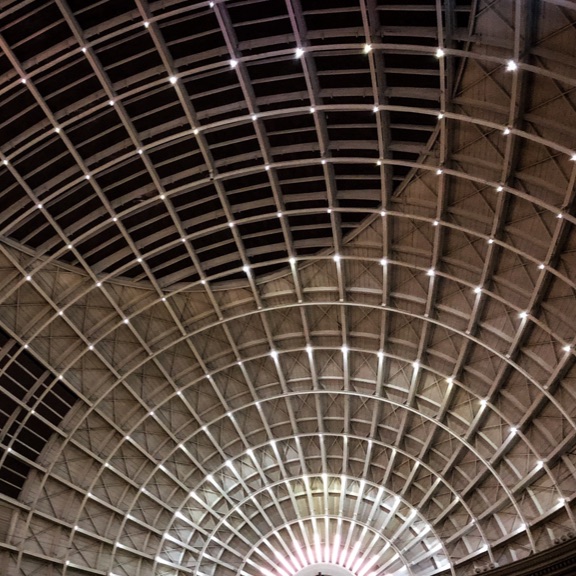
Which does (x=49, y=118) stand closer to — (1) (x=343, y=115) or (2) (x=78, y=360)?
(1) (x=343, y=115)

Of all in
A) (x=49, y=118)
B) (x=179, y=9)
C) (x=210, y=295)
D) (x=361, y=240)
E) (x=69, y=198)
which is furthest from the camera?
(x=210, y=295)

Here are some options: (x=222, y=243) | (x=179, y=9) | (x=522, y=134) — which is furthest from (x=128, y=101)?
(x=522, y=134)

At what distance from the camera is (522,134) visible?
32.1m

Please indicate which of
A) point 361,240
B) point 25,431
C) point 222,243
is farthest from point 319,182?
point 25,431

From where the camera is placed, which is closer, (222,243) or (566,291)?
(566,291)

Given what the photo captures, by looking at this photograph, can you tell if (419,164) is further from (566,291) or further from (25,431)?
(25,431)

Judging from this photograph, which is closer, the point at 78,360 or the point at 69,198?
the point at 69,198

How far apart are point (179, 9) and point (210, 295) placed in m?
21.9

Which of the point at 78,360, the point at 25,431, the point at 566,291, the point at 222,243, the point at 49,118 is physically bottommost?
the point at 566,291

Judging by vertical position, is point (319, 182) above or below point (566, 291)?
above

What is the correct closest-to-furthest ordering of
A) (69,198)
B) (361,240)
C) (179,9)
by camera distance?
(179,9) → (69,198) → (361,240)

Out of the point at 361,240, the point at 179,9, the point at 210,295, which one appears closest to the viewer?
the point at 179,9

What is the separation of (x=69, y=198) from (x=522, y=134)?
26949mm

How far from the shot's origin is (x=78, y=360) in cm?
4931
